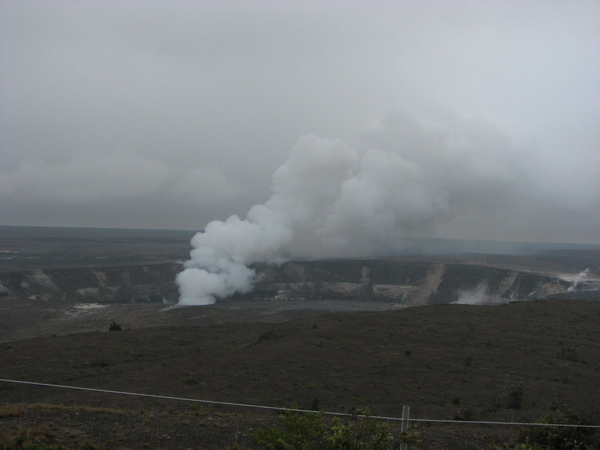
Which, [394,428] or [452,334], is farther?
[452,334]

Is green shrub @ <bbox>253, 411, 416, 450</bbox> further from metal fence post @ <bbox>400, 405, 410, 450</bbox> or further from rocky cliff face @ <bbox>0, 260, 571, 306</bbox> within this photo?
rocky cliff face @ <bbox>0, 260, 571, 306</bbox>

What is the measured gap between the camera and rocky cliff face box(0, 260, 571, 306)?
69.7 metres

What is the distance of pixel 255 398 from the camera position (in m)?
19.2

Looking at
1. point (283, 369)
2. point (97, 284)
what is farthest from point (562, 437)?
point (97, 284)

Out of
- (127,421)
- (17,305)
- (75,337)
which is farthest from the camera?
(17,305)

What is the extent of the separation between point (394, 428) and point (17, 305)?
166 ft

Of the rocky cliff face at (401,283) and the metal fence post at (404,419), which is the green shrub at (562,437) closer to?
the metal fence post at (404,419)

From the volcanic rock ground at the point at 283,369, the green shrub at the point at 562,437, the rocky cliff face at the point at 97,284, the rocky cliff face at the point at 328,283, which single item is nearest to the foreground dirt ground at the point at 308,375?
the volcanic rock ground at the point at 283,369

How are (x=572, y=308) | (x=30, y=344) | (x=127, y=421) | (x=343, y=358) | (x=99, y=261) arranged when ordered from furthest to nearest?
(x=99, y=261), (x=572, y=308), (x=30, y=344), (x=343, y=358), (x=127, y=421)

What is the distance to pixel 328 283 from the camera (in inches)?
3263

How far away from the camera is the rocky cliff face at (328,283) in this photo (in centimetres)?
6969

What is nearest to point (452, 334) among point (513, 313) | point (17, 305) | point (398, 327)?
point (398, 327)

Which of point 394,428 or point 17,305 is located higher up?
point 394,428

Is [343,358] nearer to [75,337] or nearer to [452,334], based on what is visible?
[452,334]
